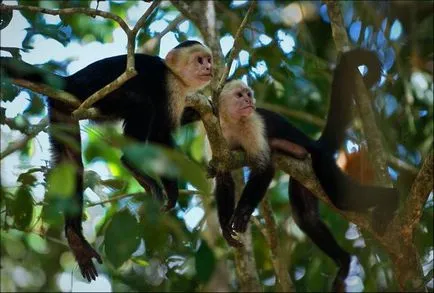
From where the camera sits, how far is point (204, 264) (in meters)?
3.98

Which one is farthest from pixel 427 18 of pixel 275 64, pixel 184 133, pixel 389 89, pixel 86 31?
pixel 86 31

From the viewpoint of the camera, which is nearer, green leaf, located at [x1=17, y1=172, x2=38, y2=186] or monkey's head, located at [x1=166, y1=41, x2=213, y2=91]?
green leaf, located at [x1=17, y1=172, x2=38, y2=186]

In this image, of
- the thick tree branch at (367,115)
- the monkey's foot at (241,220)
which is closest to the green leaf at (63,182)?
the thick tree branch at (367,115)

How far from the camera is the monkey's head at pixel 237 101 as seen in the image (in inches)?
193

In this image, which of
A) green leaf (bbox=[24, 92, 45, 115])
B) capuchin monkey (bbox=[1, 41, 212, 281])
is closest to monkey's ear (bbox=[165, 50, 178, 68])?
capuchin monkey (bbox=[1, 41, 212, 281])

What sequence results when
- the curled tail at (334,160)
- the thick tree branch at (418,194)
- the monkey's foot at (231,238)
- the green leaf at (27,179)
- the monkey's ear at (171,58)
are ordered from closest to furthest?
the thick tree branch at (418,194) < the green leaf at (27,179) < the curled tail at (334,160) < the monkey's foot at (231,238) < the monkey's ear at (171,58)

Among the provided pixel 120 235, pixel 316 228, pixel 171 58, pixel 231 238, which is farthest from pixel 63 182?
pixel 316 228

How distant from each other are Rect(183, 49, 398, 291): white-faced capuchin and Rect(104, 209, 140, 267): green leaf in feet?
2.96

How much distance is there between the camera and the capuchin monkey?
13.3 ft

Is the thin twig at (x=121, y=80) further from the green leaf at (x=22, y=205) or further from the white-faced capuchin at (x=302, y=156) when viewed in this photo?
the white-faced capuchin at (x=302, y=156)

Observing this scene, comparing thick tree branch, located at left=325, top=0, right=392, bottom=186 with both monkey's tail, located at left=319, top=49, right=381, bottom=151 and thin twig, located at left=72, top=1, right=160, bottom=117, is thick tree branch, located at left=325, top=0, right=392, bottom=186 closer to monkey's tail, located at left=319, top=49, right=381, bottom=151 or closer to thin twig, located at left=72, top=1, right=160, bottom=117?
monkey's tail, located at left=319, top=49, right=381, bottom=151

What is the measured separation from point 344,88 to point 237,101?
770mm

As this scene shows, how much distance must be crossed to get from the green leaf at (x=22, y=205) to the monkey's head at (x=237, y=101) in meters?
1.65

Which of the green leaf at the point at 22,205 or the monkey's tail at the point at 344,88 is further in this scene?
the monkey's tail at the point at 344,88
